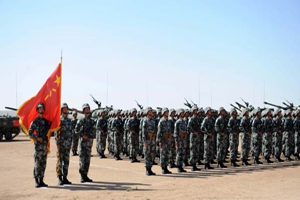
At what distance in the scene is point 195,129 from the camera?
48.0 ft

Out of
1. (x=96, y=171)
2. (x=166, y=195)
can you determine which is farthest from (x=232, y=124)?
(x=166, y=195)

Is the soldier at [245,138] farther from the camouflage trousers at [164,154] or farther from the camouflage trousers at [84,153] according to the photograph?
the camouflage trousers at [84,153]

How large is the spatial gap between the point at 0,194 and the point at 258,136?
33.8 feet

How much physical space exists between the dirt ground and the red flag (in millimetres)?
1654

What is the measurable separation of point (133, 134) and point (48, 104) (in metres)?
7.05

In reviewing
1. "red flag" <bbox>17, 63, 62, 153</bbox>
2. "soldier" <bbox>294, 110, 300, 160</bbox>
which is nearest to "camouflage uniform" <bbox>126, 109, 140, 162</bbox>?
"red flag" <bbox>17, 63, 62, 153</bbox>

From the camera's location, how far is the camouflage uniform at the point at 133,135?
17312mm

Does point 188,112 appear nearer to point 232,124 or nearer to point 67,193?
point 232,124

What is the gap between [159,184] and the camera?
11.0m

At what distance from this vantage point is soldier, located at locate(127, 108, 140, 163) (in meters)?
17.3

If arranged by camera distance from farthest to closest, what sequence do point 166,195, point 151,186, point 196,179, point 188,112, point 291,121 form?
point 291,121 → point 188,112 → point 196,179 → point 151,186 → point 166,195

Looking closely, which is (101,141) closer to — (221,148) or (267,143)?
(221,148)

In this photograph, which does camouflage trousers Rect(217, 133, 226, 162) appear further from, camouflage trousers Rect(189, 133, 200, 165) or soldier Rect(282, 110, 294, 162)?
soldier Rect(282, 110, 294, 162)

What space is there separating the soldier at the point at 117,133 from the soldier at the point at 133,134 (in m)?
0.93
